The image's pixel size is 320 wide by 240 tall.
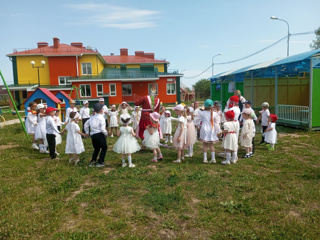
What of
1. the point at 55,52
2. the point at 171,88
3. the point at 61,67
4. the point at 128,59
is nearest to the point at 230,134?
the point at 171,88

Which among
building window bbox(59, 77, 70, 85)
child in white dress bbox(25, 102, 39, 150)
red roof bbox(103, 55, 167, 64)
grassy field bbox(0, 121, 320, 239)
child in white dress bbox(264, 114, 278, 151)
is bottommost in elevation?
grassy field bbox(0, 121, 320, 239)

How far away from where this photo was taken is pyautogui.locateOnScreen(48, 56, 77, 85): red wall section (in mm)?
34094

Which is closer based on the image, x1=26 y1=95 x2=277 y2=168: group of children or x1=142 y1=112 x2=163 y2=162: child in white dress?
x1=26 y1=95 x2=277 y2=168: group of children

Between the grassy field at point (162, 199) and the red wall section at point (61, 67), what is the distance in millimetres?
29182

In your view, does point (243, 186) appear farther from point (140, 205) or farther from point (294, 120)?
point (294, 120)

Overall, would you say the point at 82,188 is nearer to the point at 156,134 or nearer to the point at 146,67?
the point at 156,134

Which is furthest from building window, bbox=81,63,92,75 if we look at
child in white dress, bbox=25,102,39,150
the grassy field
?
the grassy field

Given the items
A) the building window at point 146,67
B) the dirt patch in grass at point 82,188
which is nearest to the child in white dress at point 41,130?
the dirt patch in grass at point 82,188

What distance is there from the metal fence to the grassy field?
581cm

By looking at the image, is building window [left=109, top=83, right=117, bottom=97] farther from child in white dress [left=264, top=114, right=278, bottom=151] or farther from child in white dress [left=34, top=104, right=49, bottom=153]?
child in white dress [left=264, top=114, right=278, bottom=151]

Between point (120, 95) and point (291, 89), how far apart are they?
2236cm

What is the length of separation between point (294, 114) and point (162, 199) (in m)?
11.4

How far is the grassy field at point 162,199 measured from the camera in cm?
379

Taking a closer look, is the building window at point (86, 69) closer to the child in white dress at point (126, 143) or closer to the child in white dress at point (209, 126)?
the child in white dress at point (126, 143)
